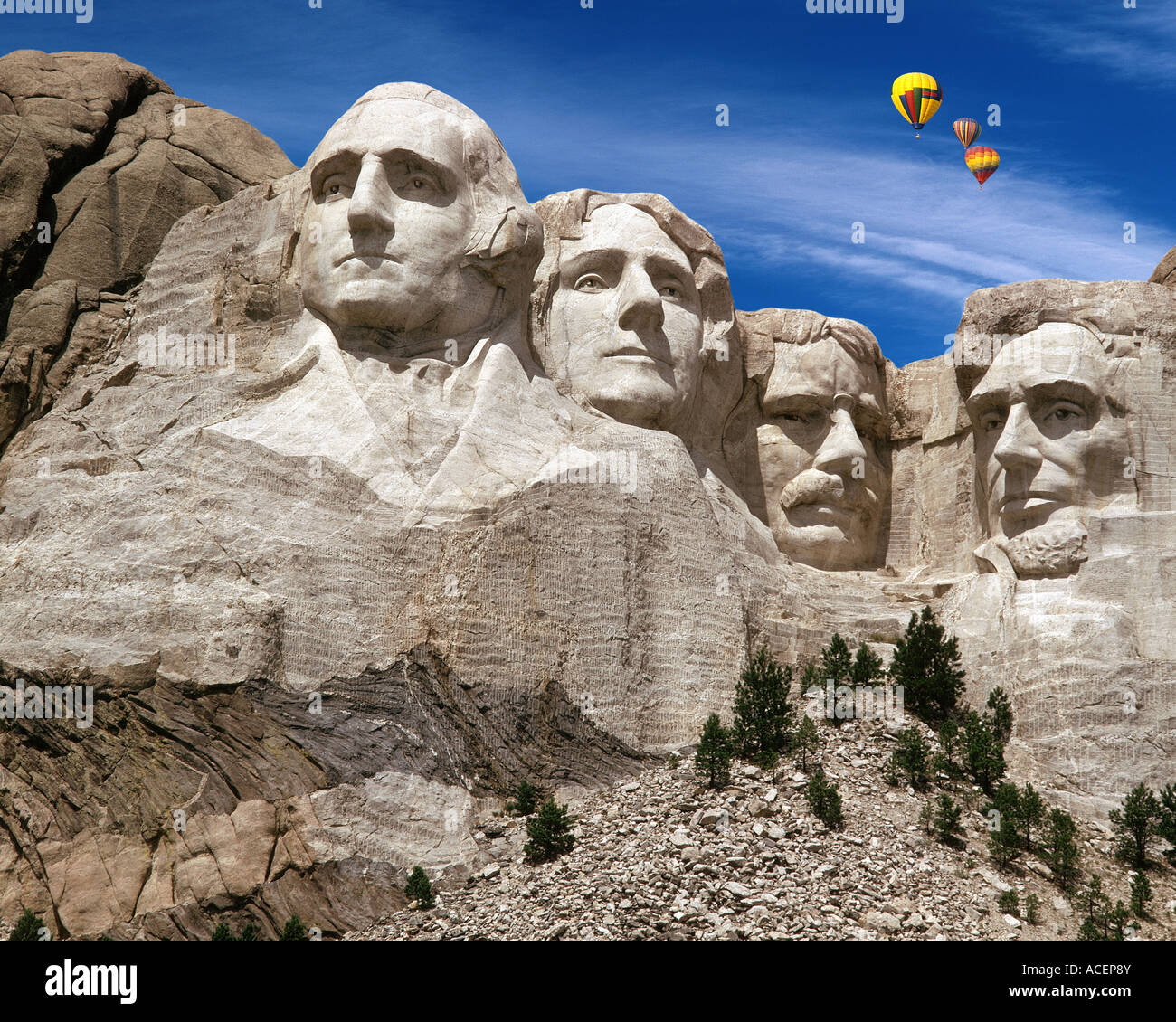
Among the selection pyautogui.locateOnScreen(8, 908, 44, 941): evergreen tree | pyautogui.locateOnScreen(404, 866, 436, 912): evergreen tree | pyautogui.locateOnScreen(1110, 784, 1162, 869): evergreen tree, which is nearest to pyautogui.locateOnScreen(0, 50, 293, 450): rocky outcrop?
pyautogui.locateOnScreen(8, 908, 44, 941): evergreen tree

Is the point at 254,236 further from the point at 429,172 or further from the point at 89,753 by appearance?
the point at 89,753

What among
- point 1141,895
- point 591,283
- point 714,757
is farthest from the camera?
point 591,283

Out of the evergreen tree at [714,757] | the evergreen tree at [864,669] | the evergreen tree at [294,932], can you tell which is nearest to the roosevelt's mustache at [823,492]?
the evergreen tree at [864,669]

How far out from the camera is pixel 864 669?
16.1 metres

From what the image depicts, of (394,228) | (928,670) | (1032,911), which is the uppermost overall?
(394,228)

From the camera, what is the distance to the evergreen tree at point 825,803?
45.9 feet

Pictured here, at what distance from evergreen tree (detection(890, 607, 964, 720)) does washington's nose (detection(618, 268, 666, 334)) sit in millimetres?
3480

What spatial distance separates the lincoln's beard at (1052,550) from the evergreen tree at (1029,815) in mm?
2319

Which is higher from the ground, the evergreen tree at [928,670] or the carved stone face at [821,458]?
the carved stone face at [821,458]

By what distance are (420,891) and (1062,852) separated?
465 centimetres

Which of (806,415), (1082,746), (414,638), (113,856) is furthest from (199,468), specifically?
(1082,746)

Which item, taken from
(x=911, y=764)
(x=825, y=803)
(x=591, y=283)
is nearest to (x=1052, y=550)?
(x=911, y=764)

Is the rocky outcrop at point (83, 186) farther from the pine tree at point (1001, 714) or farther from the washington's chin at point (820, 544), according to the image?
the pine tree at point (1001, 714)

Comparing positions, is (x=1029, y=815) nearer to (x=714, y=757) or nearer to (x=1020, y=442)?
(x=714, y=757)
